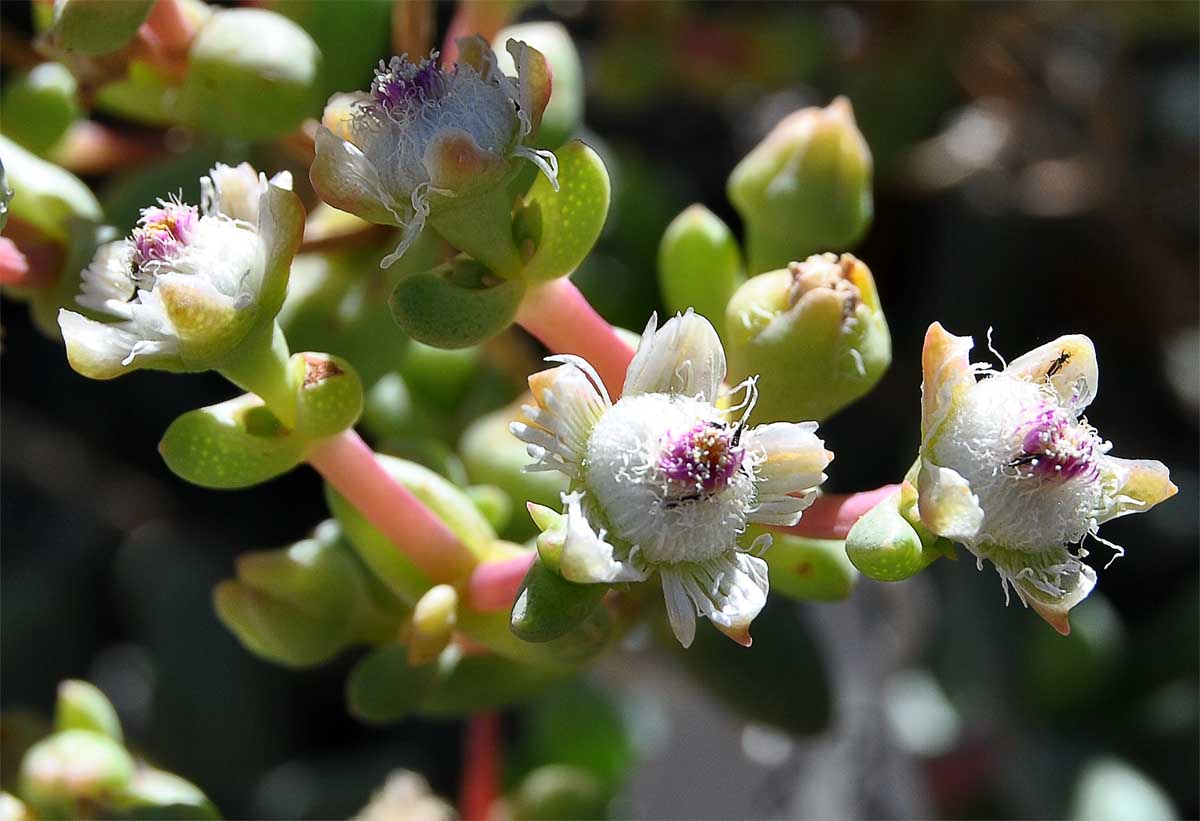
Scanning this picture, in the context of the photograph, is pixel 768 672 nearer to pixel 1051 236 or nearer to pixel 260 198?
pixel 260 198

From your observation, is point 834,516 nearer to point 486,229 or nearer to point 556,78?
point 486,229

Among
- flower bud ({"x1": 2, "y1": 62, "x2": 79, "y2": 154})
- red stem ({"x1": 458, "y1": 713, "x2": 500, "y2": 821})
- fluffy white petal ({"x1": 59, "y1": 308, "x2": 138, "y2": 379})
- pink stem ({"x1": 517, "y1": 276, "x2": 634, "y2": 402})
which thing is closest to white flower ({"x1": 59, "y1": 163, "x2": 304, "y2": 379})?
fluffy white petal ({"x1": 59, "y1": 308, "x2": 138, "y2": 379})

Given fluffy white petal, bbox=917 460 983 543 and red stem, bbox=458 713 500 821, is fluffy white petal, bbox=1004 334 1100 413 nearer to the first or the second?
fluffy white petal, bbox=917 460 983 543

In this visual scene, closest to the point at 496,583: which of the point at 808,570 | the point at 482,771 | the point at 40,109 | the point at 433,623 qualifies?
the point at 433,623

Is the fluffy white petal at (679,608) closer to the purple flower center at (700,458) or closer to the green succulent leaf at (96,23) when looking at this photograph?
the purple flower center at (700,458)

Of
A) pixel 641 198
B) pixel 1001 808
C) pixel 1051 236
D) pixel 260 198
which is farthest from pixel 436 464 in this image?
pixel 1051 236

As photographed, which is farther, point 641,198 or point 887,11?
point 887,11

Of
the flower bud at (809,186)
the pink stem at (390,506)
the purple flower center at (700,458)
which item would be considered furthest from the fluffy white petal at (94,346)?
the flower bud at (809,186)
